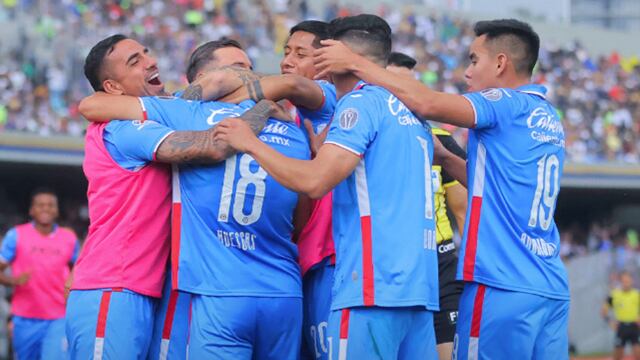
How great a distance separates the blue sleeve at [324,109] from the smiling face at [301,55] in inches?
13.6

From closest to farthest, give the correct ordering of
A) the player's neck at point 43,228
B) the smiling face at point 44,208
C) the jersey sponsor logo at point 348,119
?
1. the jersey sponsor logo at point 348,119
2. the smiling face at point 44,208
3. the player's neck at point 43,228

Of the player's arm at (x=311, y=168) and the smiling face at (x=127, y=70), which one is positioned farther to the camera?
the smiling face at (x=127, y=70)

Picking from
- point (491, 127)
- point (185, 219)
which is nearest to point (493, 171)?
point (491, 127)

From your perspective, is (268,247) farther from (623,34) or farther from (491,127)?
(623,34)


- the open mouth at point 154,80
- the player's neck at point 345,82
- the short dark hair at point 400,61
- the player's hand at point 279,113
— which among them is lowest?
the player's hand at point 279,113

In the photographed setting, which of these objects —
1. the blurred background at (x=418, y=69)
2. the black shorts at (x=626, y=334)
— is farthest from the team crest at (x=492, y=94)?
the black shorts at (x=626, y=334)

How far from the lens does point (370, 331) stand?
18.0 feet

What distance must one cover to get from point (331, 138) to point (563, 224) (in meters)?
28.1

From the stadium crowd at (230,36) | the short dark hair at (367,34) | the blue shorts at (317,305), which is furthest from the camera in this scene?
the stadium crowd at (230,36)

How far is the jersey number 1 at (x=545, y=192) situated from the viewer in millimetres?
6051

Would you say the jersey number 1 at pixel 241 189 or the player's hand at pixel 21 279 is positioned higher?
the player's hand at pixel 21 279

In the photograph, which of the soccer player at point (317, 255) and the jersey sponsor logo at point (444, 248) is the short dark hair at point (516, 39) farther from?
the jersey sponsor logo at point (444, 248)

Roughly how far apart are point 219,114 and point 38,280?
696 centimetres

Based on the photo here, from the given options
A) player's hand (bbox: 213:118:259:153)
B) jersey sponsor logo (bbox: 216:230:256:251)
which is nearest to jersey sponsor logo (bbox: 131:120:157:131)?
player's hand (bbox: 213:118:259:153)
